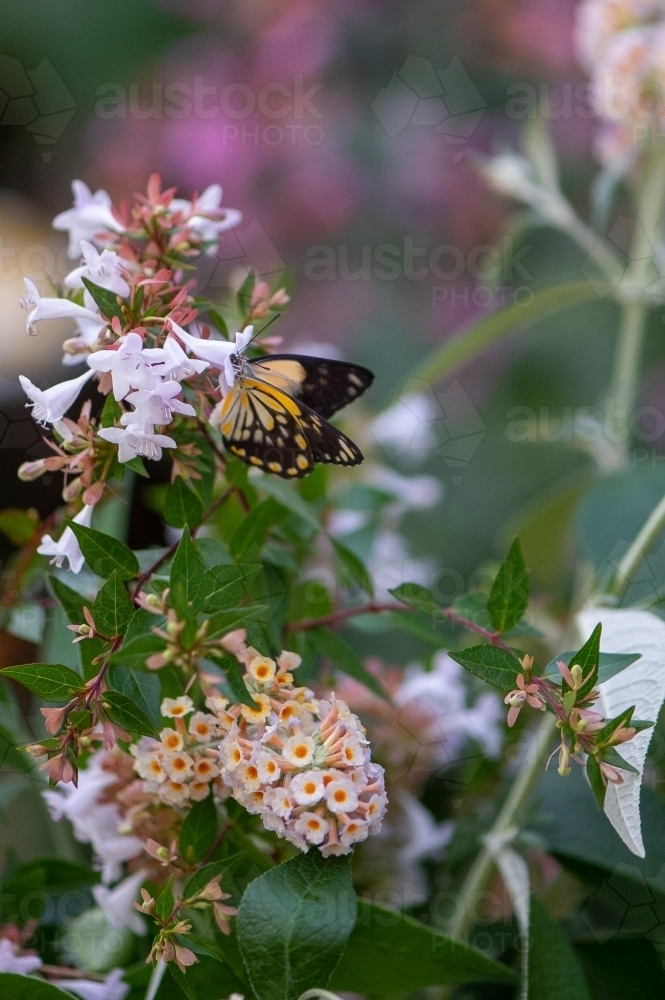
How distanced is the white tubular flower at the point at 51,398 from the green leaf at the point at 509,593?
171 millimetres

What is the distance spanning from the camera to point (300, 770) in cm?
32

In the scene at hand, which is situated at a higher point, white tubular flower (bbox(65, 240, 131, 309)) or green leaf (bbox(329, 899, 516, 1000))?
white tubular flower (bbox(65, 240, 131, 309))

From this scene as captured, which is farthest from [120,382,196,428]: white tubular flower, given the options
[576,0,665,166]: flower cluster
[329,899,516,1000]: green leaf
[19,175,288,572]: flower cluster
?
[576,0,665,166]: flower cluster

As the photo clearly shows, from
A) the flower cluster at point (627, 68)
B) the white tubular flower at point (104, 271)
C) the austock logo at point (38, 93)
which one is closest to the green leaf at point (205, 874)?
the white tubular flower at point (104, 271)

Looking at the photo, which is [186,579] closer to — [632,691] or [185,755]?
[185,755]

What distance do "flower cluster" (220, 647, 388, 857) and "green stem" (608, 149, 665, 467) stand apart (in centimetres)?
48

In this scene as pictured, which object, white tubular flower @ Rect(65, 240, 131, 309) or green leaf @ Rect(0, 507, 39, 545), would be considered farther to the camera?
green leaf @ Rect(0, 507, 39, 545)

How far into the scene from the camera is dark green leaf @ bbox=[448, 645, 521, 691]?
334 mm

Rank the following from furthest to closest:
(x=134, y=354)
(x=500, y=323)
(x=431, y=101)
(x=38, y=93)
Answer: (x=38, y=93) → (x=431, y=101) → (x=500, y=323) → (x=134, y=354)

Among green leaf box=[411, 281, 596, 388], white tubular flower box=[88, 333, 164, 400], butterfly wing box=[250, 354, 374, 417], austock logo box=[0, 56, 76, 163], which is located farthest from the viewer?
austock logo box=[0, 56, 76, 163]

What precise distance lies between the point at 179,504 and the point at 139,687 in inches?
2.9

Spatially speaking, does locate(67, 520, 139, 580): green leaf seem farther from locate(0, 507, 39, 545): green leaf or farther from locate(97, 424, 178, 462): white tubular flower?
locate(0, 507, 39, 545): green leaf

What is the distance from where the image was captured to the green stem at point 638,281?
0.76m

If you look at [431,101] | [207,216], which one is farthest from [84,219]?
[431,101]
